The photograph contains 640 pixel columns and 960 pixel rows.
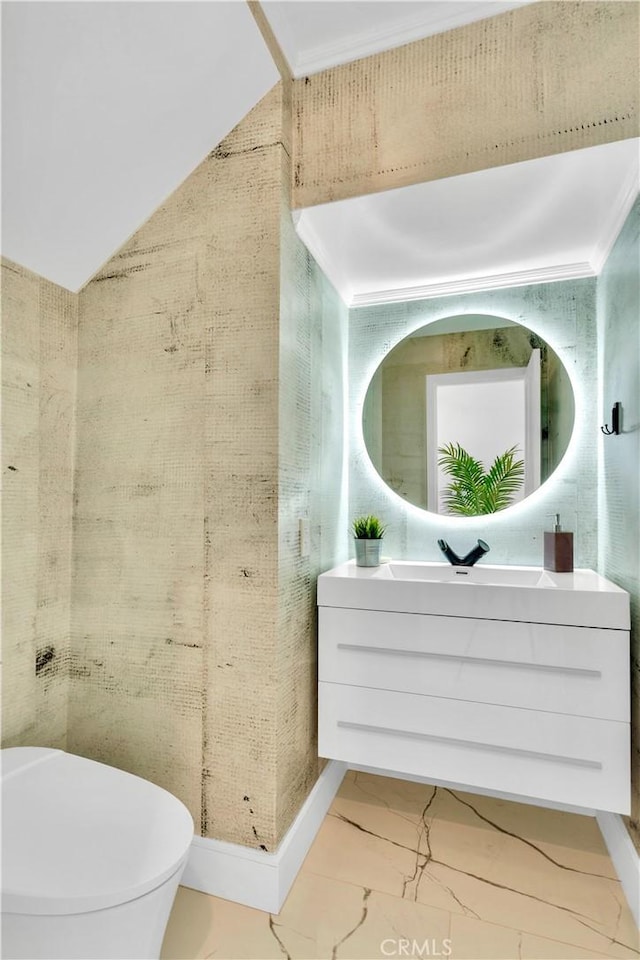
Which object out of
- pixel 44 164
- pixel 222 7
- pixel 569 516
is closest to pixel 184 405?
pixel 44 164

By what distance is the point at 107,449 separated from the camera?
167 cm

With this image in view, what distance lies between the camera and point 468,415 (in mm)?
2105

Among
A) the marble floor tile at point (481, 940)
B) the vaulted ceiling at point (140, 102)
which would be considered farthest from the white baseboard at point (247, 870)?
the vaulted ceiling at point (140, 102)

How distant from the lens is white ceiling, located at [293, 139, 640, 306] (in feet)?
4.78

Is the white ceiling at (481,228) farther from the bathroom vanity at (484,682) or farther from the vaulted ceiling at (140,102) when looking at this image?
the bathroom vanity at (484,682)

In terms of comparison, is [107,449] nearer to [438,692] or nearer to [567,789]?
[438,692]

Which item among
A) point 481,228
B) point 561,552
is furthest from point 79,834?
point 481,228

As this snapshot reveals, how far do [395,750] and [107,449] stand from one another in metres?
1.35

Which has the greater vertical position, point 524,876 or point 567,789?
point 567,789

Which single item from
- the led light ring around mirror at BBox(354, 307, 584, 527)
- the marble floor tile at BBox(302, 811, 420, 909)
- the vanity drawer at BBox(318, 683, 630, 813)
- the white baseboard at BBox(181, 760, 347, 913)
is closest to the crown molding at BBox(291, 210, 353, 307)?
the led light ring around mirror at BBox(354, 307, 584, 527)

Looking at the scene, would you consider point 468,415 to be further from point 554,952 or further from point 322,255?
point 554,952

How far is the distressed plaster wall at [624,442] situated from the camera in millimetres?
1465

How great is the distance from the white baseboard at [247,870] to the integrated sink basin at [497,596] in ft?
2.31

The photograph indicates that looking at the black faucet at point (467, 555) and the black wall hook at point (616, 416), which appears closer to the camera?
the black wall hook at point (616, 416)
